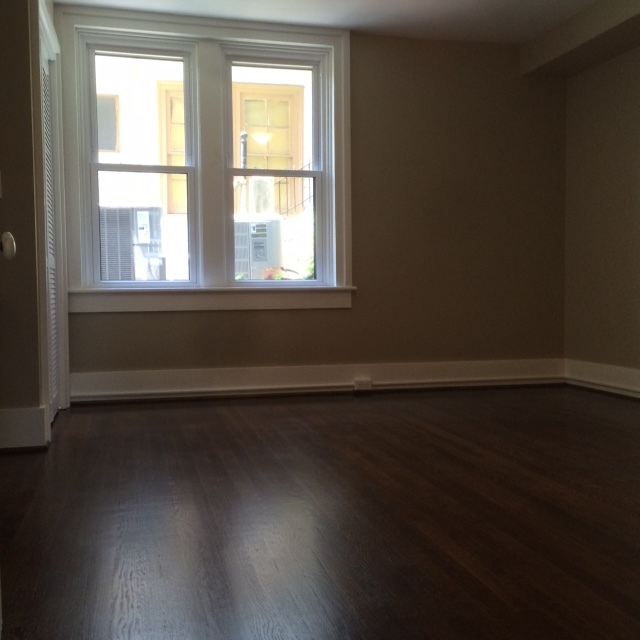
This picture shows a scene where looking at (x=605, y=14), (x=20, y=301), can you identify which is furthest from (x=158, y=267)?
(x=605, y=14)

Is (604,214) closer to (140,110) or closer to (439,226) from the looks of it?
(439,226)

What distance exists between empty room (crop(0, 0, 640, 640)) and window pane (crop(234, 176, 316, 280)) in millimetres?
17

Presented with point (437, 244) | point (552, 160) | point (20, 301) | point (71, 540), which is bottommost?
point (71, 540)

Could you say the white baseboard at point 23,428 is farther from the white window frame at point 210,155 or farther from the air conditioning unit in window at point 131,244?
the air conditioning unit in window at point 131,244

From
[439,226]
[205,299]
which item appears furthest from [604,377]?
[205,299]

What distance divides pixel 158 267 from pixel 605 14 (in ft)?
11.1

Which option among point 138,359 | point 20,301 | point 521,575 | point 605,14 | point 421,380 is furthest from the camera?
point 421,380

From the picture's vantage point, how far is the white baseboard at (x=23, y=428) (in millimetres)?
3012

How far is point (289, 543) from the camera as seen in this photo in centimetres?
190

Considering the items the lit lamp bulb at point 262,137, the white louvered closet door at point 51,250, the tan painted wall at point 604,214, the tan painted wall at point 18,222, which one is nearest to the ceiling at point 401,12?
the tan painted wall at point 604,214

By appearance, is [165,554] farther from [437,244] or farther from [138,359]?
[437,244]

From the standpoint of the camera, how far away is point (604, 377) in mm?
4777

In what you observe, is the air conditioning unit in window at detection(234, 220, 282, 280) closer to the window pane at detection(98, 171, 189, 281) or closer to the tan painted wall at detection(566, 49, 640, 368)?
the window pane at detection(98, 171, 189, 281)

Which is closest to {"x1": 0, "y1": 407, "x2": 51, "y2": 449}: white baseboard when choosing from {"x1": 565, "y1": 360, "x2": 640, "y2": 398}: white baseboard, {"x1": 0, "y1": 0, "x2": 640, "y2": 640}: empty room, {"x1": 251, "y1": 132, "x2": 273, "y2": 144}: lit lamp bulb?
{"x1": 0, "y1": 0, "x2": 640, "y2": 640}: empty room
